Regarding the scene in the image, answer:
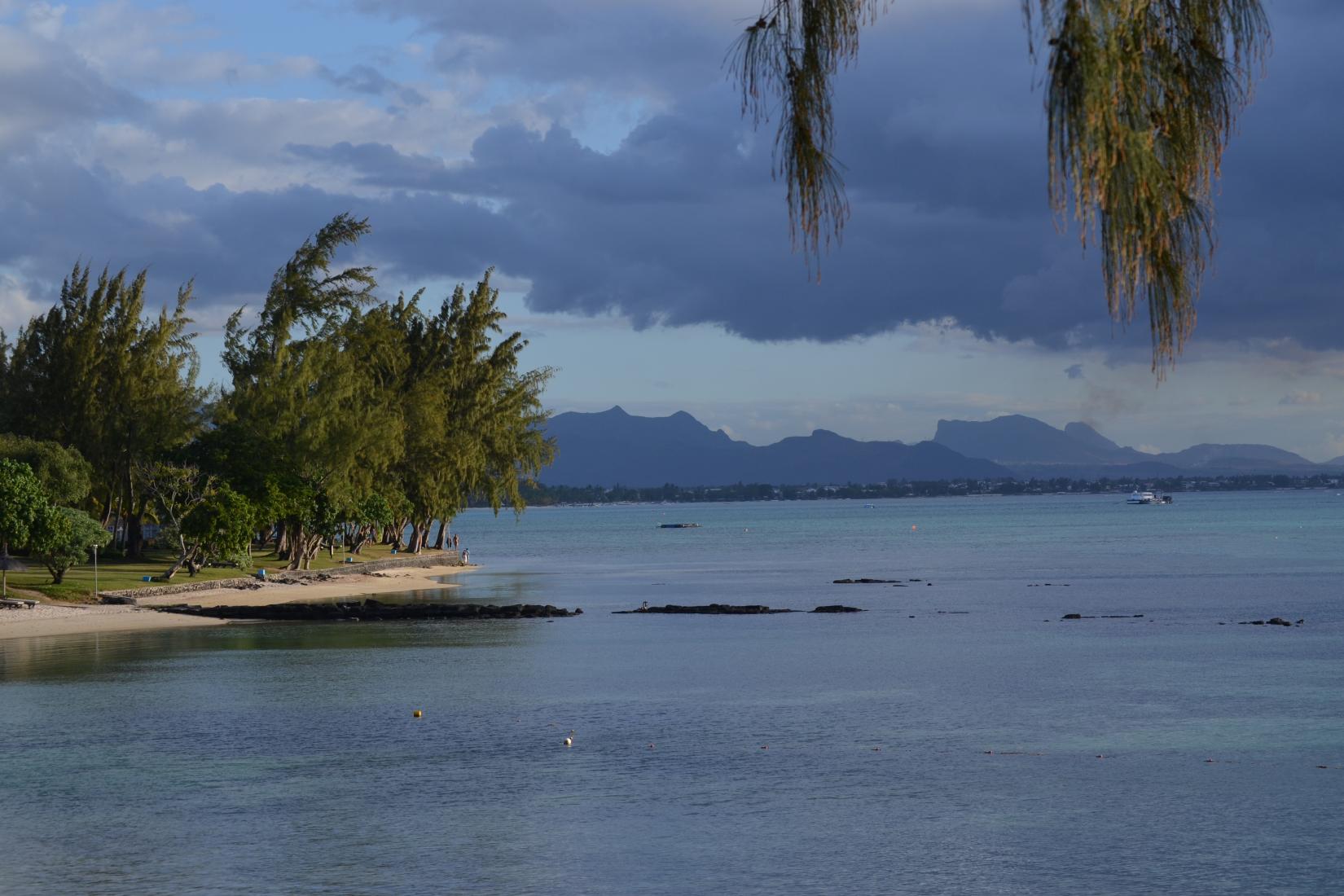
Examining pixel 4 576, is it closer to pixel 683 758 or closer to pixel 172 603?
pixel 172 603

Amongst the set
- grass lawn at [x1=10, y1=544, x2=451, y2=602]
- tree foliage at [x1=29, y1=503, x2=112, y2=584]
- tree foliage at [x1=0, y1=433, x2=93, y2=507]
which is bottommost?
grass lawn at [x1=10, y1=544, x2=451, y2=602]

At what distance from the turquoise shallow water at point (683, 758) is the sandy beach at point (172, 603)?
278cm

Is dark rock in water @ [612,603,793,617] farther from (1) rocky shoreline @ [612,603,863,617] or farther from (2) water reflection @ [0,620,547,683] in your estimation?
(2) water reflection @ [0,620,547,683]

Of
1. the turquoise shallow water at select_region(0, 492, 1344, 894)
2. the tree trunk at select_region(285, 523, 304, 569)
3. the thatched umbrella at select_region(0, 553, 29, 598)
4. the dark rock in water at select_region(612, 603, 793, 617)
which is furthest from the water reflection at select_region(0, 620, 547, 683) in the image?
the tree trunk at select_region(285, 523, 304, 569)

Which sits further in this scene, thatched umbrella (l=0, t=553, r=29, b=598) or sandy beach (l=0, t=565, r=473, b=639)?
thatched umbrella (l=0, t=553, r=29, b=598)

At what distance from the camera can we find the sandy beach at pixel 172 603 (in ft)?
175

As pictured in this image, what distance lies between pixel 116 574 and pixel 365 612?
15.0 metres

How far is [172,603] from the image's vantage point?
2499 inches

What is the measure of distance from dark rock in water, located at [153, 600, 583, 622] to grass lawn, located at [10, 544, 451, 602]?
10.9 ft

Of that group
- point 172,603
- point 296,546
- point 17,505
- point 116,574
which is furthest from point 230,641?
point 296,546

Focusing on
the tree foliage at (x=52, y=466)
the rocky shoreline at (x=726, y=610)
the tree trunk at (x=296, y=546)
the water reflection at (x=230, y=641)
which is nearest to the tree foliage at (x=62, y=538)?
the tree foliage at (x=52, y=466)

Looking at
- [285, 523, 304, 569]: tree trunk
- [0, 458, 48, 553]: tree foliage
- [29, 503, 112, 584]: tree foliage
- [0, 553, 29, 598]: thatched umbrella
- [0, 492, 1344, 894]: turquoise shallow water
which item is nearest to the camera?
[0, 492, 1344, 894]: turquoise shallow water

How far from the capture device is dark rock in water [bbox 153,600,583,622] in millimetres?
60750

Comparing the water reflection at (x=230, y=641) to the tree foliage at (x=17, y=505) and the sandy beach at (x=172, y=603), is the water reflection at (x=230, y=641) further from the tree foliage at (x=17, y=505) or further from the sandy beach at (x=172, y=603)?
the tree foliage at (x=17, y=505)
